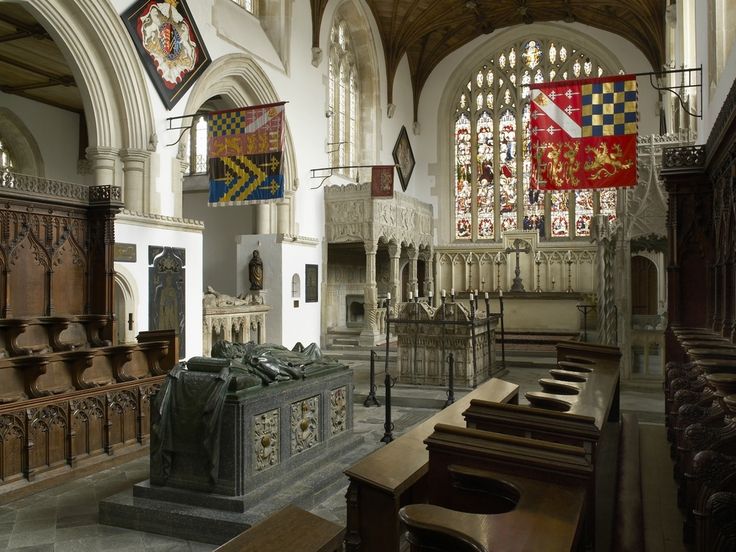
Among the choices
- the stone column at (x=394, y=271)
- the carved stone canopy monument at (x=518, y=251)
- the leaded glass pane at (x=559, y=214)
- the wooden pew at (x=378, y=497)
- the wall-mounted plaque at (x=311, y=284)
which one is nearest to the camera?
the wooden pew at (x=378, y=497)

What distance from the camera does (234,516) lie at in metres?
4.09

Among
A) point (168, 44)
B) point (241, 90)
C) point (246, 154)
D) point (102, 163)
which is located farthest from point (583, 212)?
point (102, 163)

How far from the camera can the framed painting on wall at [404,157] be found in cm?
1994

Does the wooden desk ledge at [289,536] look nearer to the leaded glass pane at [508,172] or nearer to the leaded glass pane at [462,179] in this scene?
the leaded glass pane at [508,172]

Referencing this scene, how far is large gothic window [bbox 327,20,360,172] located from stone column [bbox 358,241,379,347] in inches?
107

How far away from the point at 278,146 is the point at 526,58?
13740 mm

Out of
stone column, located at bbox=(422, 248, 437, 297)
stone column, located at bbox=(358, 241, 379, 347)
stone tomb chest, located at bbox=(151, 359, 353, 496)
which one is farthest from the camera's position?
stone column, located at bbox=(422, 248, 437, 297)

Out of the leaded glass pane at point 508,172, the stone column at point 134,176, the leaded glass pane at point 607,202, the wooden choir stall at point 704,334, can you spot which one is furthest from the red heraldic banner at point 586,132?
the leaded glass pane at point 508,172

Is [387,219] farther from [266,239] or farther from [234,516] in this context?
[234,516]

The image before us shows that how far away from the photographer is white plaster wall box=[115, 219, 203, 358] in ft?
30.9

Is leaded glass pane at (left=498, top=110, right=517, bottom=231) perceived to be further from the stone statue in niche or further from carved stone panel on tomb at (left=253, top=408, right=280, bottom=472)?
carved stone panel on tomb at (left=253, top=408, right=280, bottom=472)

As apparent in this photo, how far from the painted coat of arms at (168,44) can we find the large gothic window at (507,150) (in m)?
11.8

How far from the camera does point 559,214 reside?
65.8 feet

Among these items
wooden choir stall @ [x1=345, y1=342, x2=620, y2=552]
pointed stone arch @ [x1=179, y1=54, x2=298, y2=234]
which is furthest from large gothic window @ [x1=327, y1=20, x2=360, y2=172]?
wooden choir stall @ [x1=345, y1=342, x2=620, y2=552]
